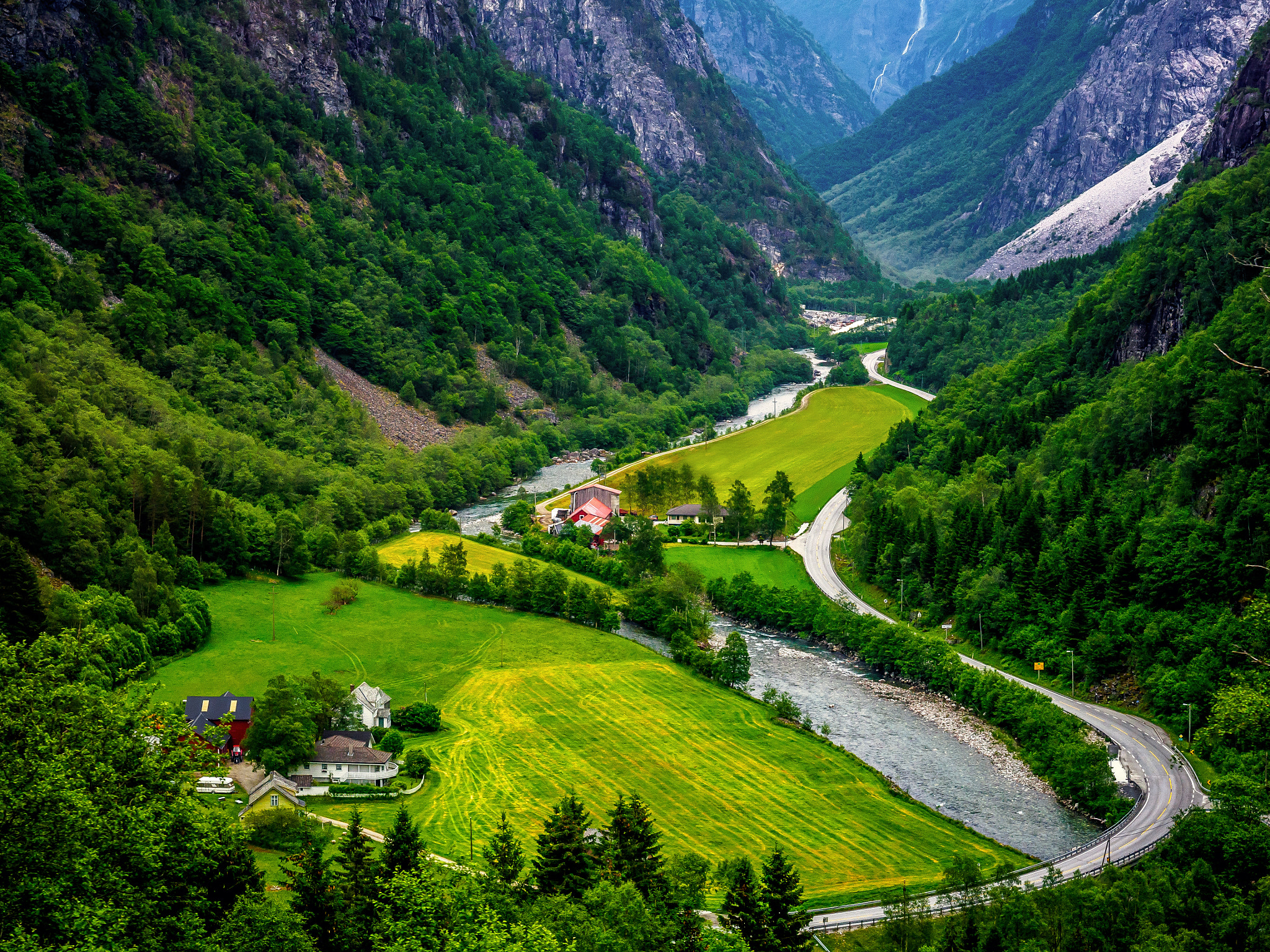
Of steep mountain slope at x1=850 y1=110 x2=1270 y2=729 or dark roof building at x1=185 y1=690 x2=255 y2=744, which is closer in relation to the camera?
dark roof building at x1=185 y1=690 x2=255 y2=744

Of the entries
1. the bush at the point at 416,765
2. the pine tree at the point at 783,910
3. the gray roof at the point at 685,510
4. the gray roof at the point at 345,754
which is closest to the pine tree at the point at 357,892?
the pine tree at the point at 783,910

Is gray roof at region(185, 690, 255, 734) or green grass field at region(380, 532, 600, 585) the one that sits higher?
gray roof at region(185, 690, 255, 734)

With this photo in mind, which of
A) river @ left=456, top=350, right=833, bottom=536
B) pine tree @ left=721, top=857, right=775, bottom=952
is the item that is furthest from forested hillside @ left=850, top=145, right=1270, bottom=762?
river @ left=456, top=350, right=833, bottom=536

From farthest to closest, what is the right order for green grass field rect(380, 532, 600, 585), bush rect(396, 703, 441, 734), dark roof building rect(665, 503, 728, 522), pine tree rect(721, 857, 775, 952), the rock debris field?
the rock debris field
dark roof building rect(665, 503, 728, 522)
green grass field rect(380, 532, 600, 585)
bush rect(396, 703, 441, 734)
pine tree rect(721, 857, 775, 952)

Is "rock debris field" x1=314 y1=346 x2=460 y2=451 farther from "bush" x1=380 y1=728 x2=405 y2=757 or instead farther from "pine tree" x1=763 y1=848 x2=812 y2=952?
"pine tree" x1=763 y1=848 x2=812 y2=952

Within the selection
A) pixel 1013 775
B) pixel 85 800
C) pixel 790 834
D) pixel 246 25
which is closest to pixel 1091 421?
pixel 1013 775

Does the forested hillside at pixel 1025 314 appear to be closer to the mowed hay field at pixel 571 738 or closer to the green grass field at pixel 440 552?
the green grass field at pixel 440 552

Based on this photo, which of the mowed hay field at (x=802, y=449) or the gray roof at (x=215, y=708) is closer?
the gray roof at (x=215, y=708)
